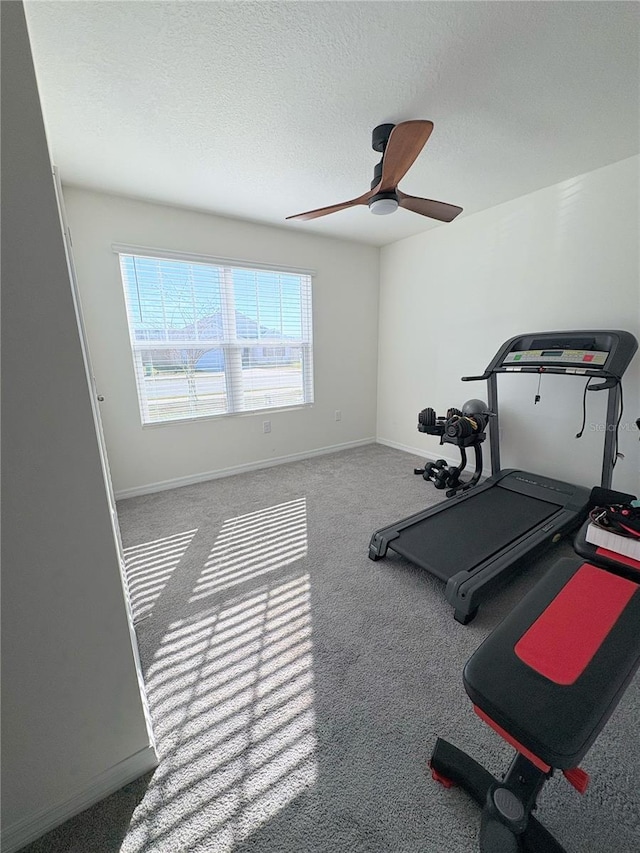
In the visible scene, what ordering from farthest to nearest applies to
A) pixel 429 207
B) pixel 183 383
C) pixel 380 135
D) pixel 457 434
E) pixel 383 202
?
pixel 183 383 < pixel 457 434 < pixel 429 207 < pixel 383 202 < pixel 380 135

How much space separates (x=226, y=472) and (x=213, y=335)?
1395mm

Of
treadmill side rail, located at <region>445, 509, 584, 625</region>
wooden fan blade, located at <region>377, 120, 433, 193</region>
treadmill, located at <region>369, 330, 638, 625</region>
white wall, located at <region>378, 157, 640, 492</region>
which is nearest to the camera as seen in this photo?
wooden fan blade, located at <region>377, 120, 433, 193</region>

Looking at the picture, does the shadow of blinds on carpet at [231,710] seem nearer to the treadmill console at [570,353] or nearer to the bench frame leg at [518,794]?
the bench frame leg at [518,794]

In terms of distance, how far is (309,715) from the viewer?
49.4 inches

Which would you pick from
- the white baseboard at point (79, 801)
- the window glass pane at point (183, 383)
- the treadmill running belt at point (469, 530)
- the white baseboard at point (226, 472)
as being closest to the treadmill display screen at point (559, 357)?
the treadmill running belt at point (469, 530)

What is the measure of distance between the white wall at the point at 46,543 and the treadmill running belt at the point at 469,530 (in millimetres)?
1501

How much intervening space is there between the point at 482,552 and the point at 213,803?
5.37 feet

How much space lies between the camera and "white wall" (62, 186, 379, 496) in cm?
271

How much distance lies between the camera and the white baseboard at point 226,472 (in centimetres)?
313

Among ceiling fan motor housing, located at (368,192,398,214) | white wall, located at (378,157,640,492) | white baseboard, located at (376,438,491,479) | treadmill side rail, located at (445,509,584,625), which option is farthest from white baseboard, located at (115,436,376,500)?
ceiling fan motor housing, located at (368,192,398,214)

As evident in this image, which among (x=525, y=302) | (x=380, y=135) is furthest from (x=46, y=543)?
(x=525, y=302)

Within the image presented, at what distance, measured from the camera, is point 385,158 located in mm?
1634

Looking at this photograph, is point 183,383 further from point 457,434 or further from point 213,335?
point 457,434

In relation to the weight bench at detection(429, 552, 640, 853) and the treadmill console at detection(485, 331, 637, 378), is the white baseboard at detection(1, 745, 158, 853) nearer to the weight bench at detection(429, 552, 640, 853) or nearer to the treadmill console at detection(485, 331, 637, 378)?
the weight bench at detection(429, 552, 640, 853)
